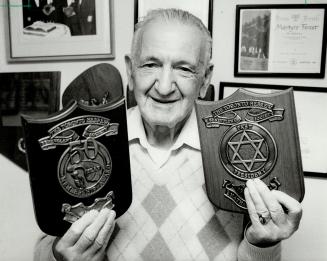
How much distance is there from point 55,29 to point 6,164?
387 millimetres

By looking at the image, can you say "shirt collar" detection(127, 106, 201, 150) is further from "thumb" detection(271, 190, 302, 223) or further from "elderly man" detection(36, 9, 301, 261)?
"thumb" detection(271, 190, 302, 223)

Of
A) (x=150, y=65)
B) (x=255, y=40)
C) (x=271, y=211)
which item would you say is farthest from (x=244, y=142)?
(x=255, y=40)

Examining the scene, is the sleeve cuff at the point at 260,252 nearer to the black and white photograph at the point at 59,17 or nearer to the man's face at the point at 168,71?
the man's face at the point at 168,71

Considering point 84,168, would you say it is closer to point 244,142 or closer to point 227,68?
point 244,142

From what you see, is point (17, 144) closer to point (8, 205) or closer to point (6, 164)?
point (6, 164)

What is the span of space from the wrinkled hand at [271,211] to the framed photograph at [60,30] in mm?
505

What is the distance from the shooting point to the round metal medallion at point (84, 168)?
2.33 feet

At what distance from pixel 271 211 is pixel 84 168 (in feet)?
1.11

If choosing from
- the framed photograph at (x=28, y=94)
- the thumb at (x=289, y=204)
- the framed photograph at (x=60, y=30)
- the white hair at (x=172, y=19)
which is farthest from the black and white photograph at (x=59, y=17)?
the thumb at (x=289, y=204)

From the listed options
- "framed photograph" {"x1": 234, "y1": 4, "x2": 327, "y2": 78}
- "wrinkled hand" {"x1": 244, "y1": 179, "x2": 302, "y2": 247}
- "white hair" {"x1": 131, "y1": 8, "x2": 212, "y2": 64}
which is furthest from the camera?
"framed photograph" {"x1": 234, "y1": 4, "x2": 327, "y2": 78}

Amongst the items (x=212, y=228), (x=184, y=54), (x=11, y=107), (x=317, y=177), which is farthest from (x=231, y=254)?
(x=11, y=107)

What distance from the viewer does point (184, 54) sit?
0.78 meters

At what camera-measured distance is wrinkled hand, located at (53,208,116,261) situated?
700 mm

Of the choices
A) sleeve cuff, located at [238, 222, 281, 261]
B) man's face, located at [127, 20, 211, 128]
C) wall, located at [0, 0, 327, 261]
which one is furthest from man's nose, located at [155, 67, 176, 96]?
sleeve cuff, located at [238, 222, 281, 261]
